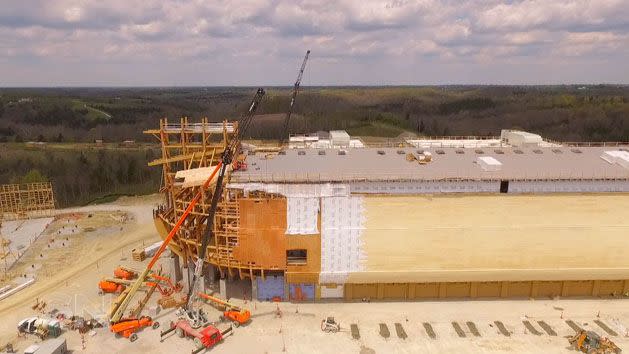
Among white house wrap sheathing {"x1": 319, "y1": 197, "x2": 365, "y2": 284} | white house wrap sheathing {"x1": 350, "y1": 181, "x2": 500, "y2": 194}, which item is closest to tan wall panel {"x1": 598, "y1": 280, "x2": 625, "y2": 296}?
white house wrap sheathing {"x1": 350, "y1": 181, "x2": 500, "y2": 194}

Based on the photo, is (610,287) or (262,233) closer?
(262,233)

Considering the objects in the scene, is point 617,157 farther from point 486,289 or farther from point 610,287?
point 486,289

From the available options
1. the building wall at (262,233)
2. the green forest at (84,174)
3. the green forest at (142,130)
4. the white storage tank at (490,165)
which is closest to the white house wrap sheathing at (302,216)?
the building wall at (262,233)

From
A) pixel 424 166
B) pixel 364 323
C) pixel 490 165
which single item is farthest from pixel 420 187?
pixel 364 323

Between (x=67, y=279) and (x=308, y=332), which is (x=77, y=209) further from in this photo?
(x=308, y=332)

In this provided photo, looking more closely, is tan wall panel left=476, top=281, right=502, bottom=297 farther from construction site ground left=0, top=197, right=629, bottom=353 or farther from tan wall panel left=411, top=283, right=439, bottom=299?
tan wall panel left=411, top=283, right=439, bottom=299

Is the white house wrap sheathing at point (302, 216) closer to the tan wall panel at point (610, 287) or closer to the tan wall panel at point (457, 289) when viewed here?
the tan wall panel at point (457, 289)
